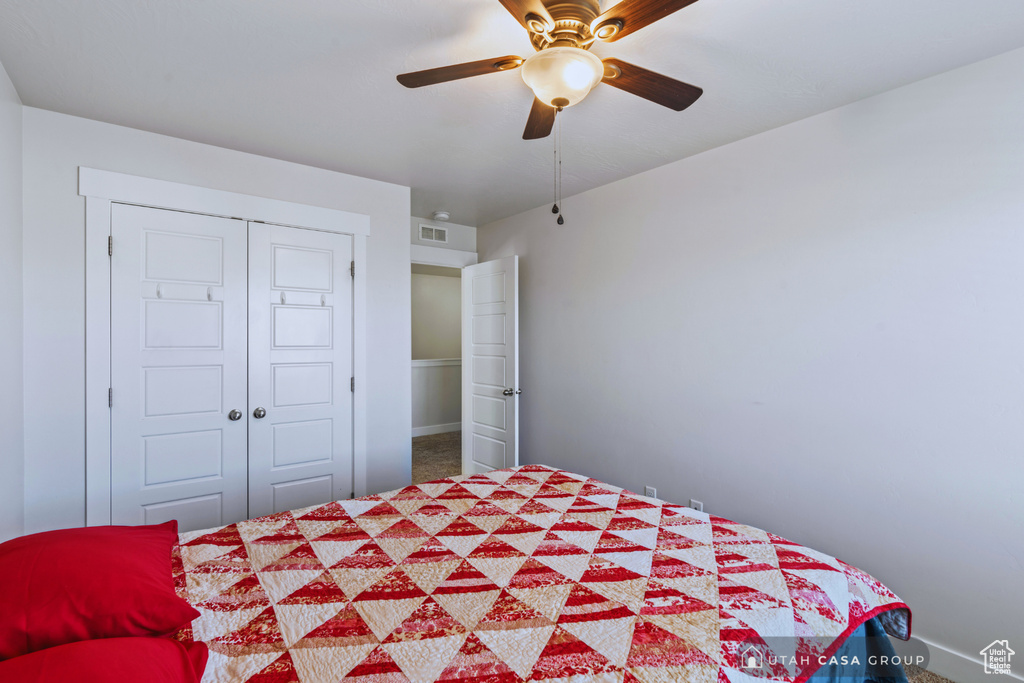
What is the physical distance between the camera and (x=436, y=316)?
7.09m

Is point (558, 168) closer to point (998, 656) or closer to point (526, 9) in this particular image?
point (526, 9)

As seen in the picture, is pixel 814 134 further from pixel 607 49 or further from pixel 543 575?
pixel 543 575

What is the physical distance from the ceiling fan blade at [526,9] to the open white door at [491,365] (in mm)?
2604

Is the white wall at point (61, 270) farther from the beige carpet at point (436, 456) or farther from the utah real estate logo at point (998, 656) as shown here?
the utah real estate logo at point (998, 656)

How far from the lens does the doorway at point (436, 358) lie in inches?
259

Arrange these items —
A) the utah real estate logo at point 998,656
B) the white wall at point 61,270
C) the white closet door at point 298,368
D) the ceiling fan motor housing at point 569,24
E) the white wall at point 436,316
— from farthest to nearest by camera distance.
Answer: the white wall at point 436,316, the white closet door at point 298,368, the white wall at point 61,270, the utah real estate logo at point 998,656, the ceiling fan motor housing at point 569,24

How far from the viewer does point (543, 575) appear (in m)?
1.42

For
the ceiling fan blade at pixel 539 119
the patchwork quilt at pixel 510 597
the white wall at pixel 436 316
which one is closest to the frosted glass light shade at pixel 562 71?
the ceiling fan blade at pixel 539 119

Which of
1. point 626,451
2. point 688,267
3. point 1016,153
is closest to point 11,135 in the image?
point 688,267

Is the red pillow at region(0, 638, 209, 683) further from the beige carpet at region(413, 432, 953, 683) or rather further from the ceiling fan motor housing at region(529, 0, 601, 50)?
the beige carpet at region(413, 432, 953, 683)

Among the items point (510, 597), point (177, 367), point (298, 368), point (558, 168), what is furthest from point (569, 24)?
point (177, 367)

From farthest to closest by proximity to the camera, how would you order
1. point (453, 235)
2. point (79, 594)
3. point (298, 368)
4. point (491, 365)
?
1. point (453, 235)
2. point (491, 365)
3. point (298, 368)
4. point (79, 594)

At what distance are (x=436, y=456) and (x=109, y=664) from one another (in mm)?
4688

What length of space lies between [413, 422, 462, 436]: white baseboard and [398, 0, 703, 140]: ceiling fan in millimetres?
5476
